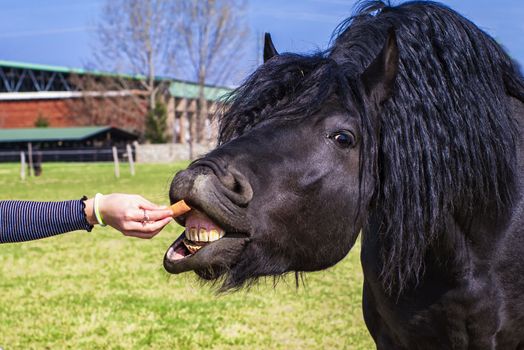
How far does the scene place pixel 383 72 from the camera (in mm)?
2281

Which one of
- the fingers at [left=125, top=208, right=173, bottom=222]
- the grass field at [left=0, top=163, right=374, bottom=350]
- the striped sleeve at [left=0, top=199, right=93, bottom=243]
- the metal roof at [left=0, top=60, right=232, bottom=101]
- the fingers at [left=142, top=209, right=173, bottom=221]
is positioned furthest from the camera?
the metal roof at [left=0, top=60, right=232, bottom=101]

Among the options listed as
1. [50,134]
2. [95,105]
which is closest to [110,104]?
[95,105]

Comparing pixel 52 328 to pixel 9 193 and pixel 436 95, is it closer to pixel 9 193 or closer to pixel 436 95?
pixel 436 95

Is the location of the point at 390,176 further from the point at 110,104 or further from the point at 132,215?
the point at 110,104

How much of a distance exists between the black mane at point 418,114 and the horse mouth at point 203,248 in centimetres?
40

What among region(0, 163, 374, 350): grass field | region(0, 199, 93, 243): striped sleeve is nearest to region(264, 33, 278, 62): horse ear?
region(0, 199, 93, 243): striped sleeve

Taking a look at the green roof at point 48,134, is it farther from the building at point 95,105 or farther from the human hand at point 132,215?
the human hand at point 132,215

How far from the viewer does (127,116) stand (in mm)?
54625

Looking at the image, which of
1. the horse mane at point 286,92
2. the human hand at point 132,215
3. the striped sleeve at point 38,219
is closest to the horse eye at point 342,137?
the horse mane at point 286,92

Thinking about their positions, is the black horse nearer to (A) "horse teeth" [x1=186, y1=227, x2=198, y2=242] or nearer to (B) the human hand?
(A) "horse teeth" [x1=186, y1=227, x2=198, y2=242]

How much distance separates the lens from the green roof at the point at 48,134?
46281mm

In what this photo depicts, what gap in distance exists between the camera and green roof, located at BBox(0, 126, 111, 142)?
46.3 meters

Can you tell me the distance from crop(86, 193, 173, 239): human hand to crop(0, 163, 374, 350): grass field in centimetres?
157

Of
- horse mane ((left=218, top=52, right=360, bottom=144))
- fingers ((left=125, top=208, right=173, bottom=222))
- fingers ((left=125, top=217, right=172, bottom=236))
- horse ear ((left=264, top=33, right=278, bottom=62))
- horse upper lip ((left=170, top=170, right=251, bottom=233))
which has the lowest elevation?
fingers ((left=125, top=217, right=172, bottom=236))
